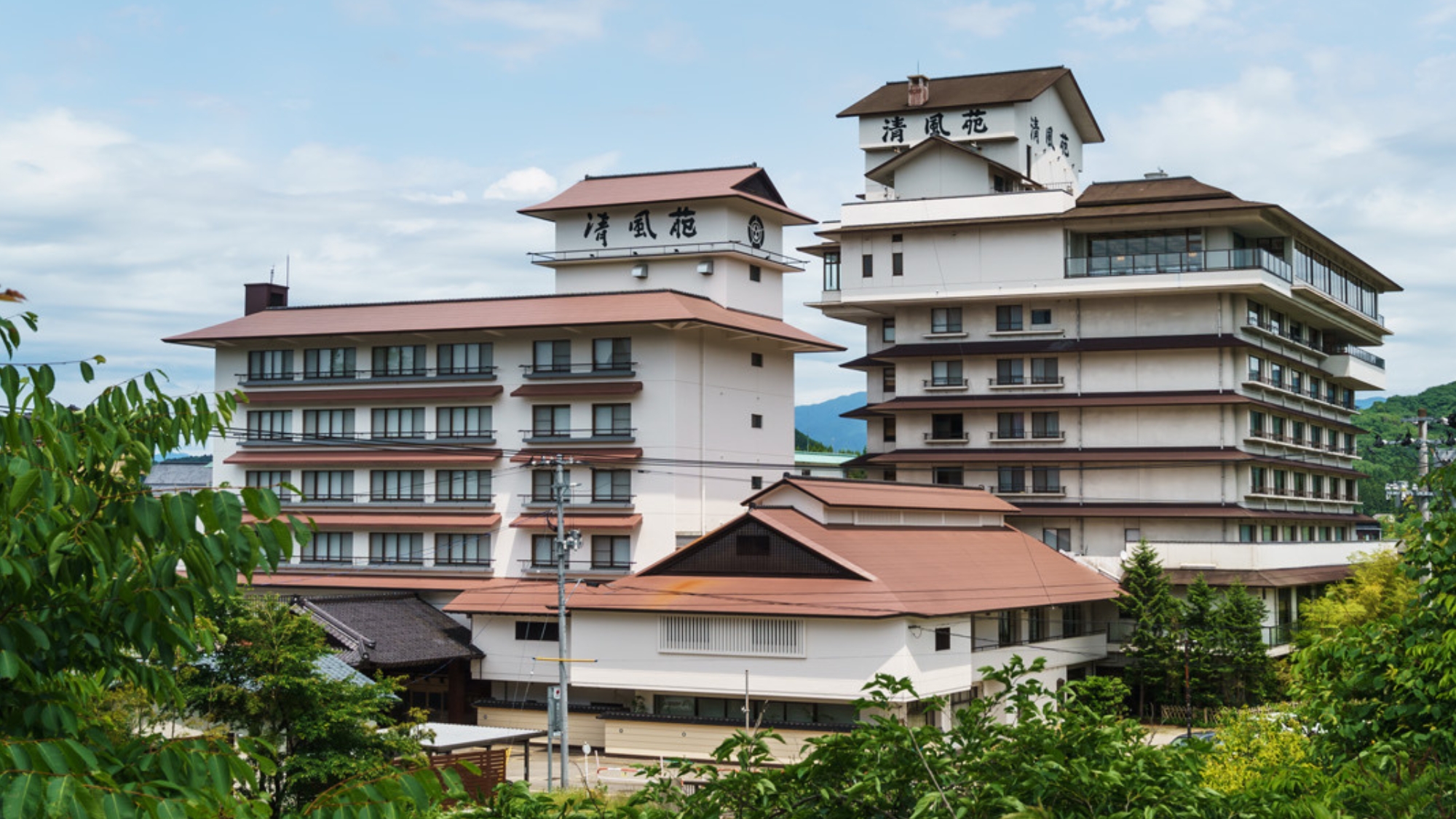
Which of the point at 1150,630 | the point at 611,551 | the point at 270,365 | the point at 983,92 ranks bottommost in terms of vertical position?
the point at 1150,630

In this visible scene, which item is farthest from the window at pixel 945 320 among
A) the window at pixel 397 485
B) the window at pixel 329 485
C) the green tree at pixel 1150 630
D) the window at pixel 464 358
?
the window at pixel 329 485

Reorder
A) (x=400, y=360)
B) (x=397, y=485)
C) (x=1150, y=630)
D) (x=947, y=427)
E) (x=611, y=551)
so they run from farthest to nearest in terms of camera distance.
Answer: (x=947, y=427)
(x=400, y=360)
(x=397, y=485)
(x=611, y=551)
(x=1150, y=630)

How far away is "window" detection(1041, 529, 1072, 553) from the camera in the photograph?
6134 cm

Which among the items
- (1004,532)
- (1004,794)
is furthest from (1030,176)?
(1004,794)

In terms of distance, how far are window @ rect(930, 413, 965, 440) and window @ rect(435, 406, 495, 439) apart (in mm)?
19265

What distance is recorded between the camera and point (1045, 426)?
204 feet

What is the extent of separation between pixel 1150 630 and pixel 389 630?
27657 millimetres

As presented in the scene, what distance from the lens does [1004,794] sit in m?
8.07

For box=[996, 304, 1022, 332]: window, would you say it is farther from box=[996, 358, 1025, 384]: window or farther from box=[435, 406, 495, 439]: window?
box=[435, 406, 495, 439]: window

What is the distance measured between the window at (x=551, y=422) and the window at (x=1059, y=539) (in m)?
20.5

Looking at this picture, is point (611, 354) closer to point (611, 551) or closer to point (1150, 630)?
point (611, 551)

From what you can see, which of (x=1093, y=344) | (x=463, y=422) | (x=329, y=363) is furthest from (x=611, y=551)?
(x=1093, y=344)

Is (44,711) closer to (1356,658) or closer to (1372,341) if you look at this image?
(1356,658)

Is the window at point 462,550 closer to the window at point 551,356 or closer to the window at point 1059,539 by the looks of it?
the window at point 551,356
